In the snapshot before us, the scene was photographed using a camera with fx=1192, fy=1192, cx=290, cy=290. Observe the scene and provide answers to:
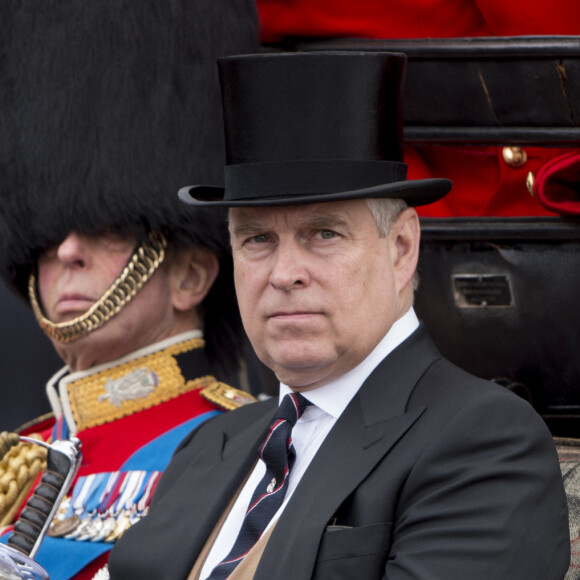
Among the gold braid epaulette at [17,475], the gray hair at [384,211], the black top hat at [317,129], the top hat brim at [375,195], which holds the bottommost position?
the gold braid epaulette at [17,475]

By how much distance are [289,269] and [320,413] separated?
31 centimetres

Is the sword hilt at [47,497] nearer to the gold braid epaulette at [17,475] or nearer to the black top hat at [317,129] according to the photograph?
the gold braid epaulette at [17,475]

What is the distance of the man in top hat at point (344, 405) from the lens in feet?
6.61

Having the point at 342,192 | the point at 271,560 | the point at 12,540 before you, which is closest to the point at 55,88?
the point at 12,540

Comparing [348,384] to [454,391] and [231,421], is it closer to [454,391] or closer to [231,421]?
[454,391]

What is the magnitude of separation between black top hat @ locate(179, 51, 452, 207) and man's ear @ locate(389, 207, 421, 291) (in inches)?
1.7

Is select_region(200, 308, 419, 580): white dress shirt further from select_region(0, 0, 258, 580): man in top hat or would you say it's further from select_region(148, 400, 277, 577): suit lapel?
select_region(0, 0, 258, 580): man in top hat

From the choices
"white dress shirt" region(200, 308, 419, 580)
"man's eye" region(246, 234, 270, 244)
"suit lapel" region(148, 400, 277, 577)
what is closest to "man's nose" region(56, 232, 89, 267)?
"suit lapel" region(148, 400, 277, 577)

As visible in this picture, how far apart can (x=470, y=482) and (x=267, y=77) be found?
2.97 feet

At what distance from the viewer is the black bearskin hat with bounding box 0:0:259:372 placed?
11.6ft

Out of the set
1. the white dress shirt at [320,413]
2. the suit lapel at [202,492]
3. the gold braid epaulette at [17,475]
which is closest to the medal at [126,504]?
the gold braid epaulette at [17,475]

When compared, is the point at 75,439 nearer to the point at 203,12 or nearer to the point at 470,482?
the point at 203,12

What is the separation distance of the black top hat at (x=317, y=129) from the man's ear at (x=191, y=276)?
47.3 inches

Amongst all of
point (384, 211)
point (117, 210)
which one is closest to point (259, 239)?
point (384, 211)
